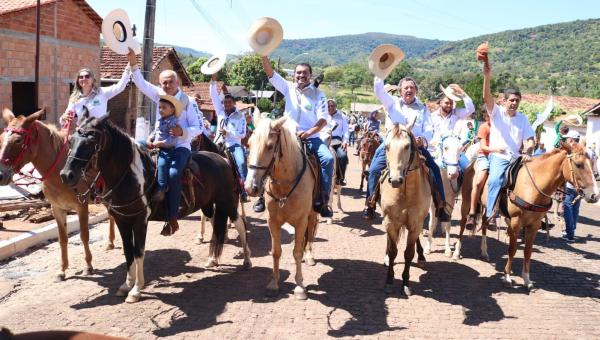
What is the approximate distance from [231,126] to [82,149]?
4.55 metres

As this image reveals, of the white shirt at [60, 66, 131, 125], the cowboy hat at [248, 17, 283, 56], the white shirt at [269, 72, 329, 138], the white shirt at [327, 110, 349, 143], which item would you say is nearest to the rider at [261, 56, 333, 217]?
the white shirt at [269, 72, 329, 138]

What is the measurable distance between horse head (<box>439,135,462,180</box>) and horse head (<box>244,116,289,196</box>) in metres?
3.94

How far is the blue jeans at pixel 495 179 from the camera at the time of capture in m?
6.88

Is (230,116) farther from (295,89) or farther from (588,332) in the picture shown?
(588,332)

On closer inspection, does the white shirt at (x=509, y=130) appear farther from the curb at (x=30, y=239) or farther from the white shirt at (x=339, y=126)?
the curb at (x=30, y=239)

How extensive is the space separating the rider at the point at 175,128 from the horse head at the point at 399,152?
261 cm

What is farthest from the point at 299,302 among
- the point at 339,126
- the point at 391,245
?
the point at 339,126

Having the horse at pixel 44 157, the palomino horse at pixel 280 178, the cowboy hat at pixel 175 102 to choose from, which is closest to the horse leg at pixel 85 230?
the horse at pixel 44 157

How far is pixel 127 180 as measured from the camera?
5.55m

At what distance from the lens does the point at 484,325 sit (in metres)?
5.45

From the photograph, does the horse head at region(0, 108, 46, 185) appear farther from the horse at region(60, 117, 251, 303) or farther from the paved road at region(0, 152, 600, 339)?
the paved road at region(0, 152, 600, 339)

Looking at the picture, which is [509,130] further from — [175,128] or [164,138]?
[164,138]

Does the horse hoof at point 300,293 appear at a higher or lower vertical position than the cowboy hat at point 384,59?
lower

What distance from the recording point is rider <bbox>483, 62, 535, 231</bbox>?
686cm
